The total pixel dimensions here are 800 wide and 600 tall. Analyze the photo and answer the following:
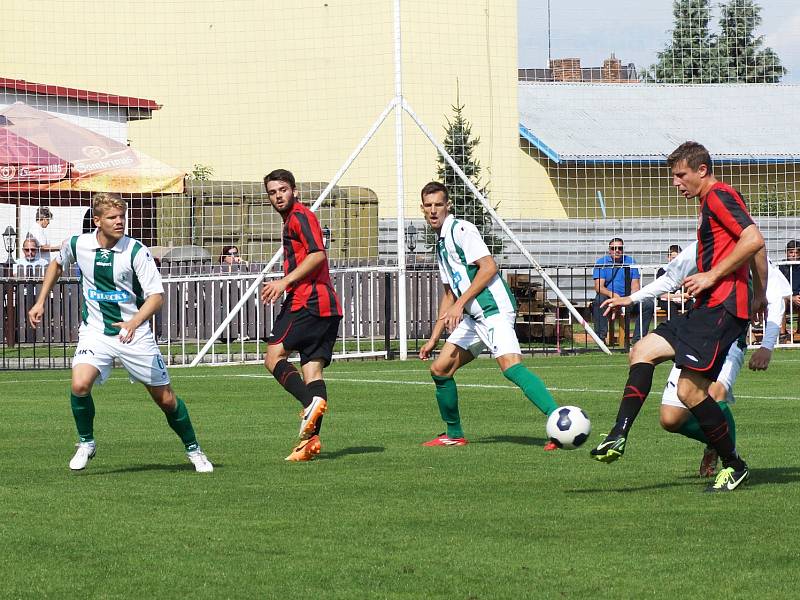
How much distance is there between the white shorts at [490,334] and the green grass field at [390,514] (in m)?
0.72

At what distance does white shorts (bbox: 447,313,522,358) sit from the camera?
10797 mm

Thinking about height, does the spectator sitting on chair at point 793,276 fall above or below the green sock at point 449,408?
above

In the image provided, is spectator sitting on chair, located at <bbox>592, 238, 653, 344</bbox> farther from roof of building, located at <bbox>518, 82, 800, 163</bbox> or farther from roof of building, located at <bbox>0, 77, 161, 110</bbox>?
roof of building, located at <bbox>518, 82, 800, 163</bbox>

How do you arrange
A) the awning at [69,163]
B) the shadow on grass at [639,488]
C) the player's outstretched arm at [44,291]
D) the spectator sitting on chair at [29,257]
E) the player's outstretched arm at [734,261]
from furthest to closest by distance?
→ the spectator sitting on chair at [29,257]
the awning at [69,163]
the player's outstretched arm at [44,291]
the shadow on grass at [639,488]
the player's outstretched arm at [734,261]

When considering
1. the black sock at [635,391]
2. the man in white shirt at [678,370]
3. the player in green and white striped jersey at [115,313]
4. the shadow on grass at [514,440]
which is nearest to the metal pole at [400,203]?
the shadow on grass at [514,440]

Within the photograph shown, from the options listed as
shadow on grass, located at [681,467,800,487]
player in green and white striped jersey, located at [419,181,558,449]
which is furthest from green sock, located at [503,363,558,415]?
shadow on grass, located at [681,467,800,487]

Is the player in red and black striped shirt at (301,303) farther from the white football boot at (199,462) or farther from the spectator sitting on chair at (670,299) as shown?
the spectator sitting on chair at (670,299)

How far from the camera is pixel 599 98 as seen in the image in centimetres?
4784

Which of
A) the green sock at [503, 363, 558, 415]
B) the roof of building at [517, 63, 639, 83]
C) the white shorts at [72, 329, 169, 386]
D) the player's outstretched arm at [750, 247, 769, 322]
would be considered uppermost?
the roof of building at [517, 63, 639, 83]

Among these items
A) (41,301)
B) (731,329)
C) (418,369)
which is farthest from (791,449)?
(418,369)

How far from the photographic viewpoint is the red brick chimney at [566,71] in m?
54.6

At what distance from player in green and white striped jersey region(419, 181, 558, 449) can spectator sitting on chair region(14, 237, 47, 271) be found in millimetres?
15117

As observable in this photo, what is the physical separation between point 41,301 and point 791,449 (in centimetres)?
504

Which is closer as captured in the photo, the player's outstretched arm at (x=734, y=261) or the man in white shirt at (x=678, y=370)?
the player's outstretched arm at (x=734, y=261)
